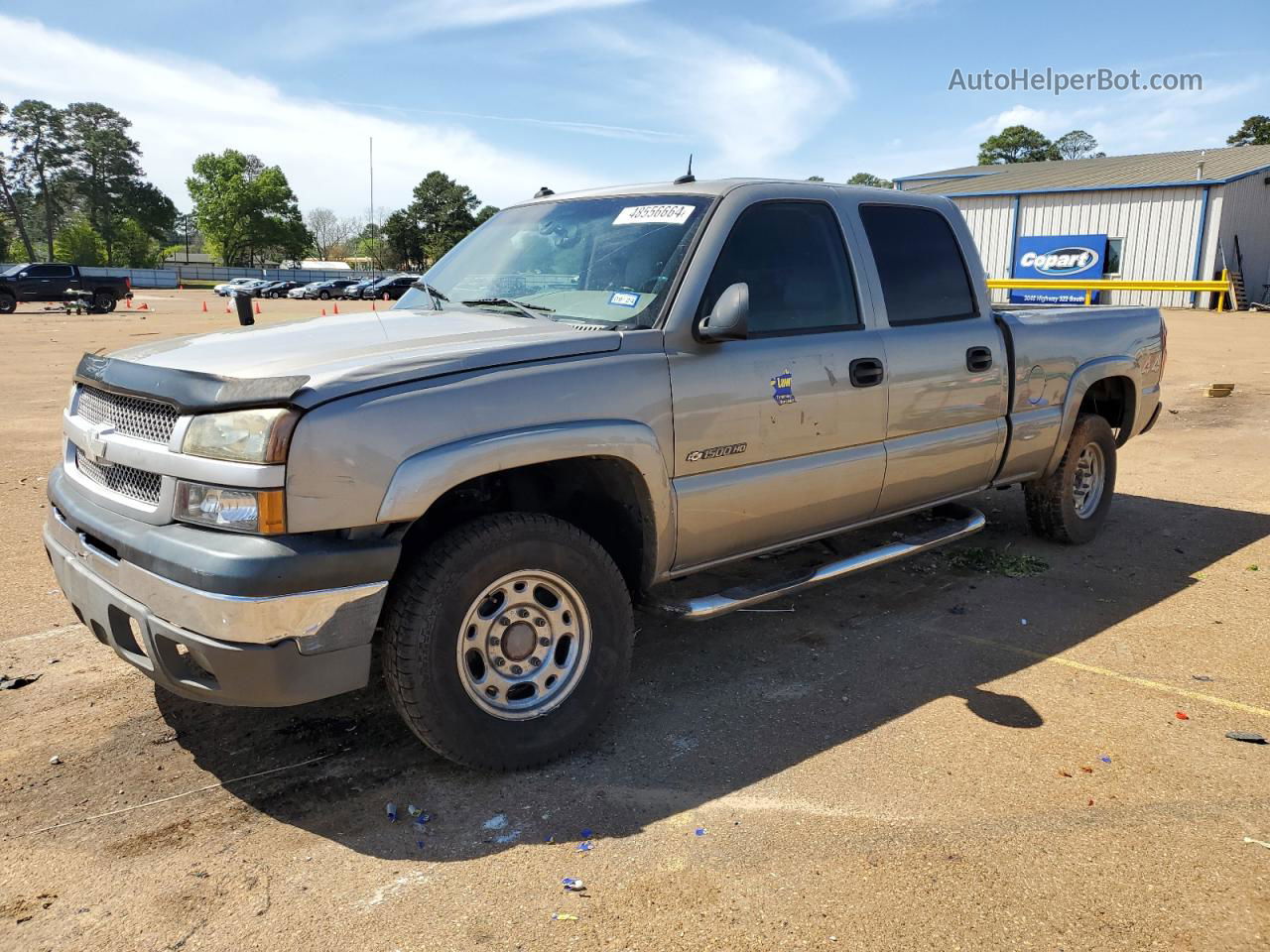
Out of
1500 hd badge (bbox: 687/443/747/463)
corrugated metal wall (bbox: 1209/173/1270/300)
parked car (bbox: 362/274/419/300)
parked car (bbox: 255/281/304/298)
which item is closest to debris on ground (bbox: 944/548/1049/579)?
1500 hd badge (bbox: 687/443/747/463)

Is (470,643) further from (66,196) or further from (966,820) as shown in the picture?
(66,196)

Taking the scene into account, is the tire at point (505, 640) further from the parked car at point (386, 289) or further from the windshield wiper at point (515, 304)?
the parked car at point (386, 289)

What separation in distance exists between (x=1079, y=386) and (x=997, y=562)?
1119 mm

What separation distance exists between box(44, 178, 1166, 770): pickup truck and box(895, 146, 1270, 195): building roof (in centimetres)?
3145

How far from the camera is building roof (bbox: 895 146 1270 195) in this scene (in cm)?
3497

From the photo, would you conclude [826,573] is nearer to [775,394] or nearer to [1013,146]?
[775,394]

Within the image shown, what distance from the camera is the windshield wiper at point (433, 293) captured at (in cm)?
425

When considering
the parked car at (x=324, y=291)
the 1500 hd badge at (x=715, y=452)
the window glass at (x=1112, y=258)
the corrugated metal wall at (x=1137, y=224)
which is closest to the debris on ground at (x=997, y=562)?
the 1500 hd badge at (x=715, y=452)

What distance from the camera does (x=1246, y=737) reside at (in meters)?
3.52

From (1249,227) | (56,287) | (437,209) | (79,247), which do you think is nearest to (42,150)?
(79,247)

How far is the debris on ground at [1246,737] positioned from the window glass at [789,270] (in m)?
2.15

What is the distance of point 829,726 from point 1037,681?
1.06 m

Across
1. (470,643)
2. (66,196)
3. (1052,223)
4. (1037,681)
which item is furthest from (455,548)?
(66,196)

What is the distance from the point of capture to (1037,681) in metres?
4.02
